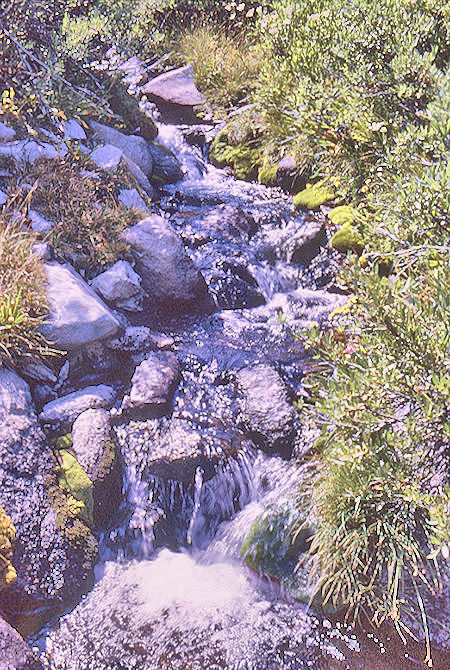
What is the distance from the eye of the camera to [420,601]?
319 cm

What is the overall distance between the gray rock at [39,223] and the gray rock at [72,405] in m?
1.81

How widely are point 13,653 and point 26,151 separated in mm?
5065

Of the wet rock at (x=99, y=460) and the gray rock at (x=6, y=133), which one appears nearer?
the wet rock at (x=99, y=460)

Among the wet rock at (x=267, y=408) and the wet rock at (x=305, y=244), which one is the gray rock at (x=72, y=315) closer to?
the wet rock at (x=267, y=408)

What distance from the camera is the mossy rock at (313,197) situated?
7270 mm

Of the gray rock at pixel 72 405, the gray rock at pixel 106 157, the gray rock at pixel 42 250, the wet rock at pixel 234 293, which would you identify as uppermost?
the gray rock at pixel 106 157

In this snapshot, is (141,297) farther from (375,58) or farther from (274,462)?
(375,58)

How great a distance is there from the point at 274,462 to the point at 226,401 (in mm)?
797

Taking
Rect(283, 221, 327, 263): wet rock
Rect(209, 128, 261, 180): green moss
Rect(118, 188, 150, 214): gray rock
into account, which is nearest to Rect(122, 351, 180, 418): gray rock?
Rect(118, 188, 150, 214): gray rock

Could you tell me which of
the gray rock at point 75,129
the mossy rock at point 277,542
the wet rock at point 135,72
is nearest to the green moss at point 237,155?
the gray rock at point 75,129

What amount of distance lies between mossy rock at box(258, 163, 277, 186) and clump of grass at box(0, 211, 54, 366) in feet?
14.0

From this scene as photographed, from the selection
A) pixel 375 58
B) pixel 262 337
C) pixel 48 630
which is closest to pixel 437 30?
pixel 375 58

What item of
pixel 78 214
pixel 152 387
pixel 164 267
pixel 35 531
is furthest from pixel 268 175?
pixel 35 531

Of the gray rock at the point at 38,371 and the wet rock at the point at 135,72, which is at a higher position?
the wet rock at the point at 135,72
